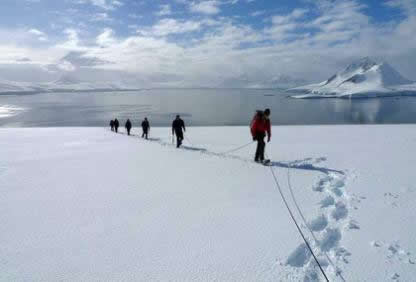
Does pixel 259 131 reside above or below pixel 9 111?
below

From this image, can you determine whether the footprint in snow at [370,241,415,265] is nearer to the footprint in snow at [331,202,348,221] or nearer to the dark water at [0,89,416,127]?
the footprint in snow at [331,202,348,221]

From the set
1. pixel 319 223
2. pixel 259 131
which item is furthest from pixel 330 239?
pixel 259 131

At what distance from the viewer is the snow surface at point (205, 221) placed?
3.81 meters

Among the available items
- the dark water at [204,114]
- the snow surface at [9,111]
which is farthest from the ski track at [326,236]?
the snow surface at [9,111]

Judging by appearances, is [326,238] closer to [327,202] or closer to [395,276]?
[395,276]

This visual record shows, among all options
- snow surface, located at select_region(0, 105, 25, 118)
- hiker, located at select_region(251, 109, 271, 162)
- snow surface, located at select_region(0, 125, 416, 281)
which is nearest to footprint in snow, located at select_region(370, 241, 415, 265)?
snow surface, located at select_region(0, 125, 416, 281)

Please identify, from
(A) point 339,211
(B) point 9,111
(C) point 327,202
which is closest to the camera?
(A) point 339,211

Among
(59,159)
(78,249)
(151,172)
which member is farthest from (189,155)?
(78,249)

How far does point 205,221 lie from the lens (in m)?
5.10

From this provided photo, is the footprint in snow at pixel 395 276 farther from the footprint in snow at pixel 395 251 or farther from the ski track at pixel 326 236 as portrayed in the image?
the ski track at pixel 326 236

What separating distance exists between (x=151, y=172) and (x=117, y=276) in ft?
15.4

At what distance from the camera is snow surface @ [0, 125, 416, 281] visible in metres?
3.81

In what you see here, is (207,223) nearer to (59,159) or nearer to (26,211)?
(26,211)

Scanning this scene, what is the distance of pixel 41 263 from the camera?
3.89m
